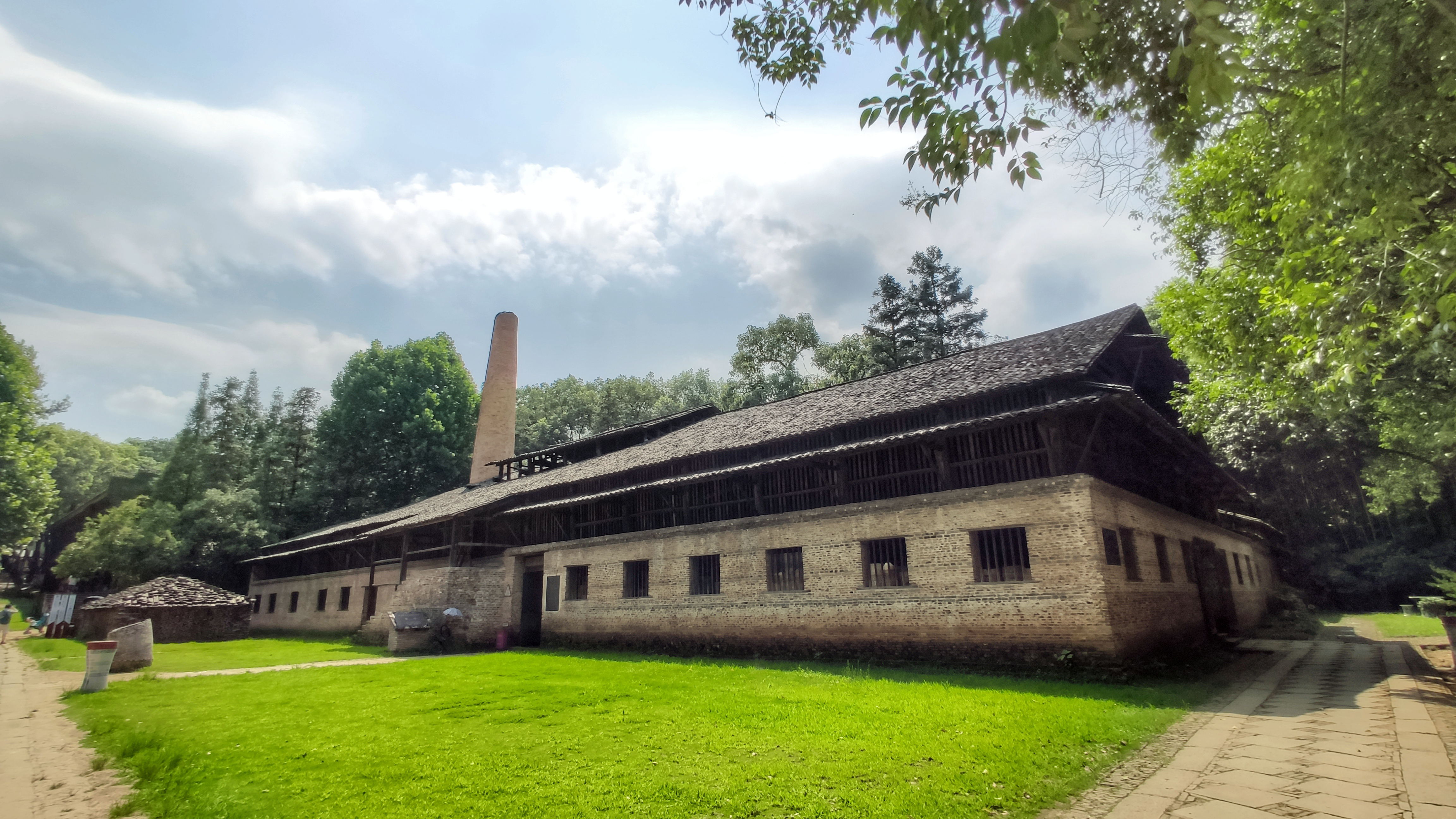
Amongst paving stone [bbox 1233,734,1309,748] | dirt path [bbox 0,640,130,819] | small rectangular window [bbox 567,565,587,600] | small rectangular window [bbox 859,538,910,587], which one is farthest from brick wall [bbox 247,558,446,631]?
paving stone [bbox 1233,734,1309,748]

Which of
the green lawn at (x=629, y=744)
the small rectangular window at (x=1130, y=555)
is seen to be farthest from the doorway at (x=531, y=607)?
the small rectangular window at (x=1130, y=555)

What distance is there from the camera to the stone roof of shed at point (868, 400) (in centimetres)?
1423

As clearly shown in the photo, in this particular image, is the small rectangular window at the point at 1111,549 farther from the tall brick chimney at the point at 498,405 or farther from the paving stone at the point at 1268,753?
the tall brick chimney at the point at 498,405

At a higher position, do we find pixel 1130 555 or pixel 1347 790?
pixel 1130 555

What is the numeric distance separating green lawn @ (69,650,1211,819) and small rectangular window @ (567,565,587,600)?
8727 mm

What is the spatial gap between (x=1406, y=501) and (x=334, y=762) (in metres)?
37.9

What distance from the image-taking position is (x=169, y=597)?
84.0 feet

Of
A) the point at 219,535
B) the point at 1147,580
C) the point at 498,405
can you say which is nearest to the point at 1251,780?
the point at 1147,580

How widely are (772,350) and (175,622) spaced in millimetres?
34568

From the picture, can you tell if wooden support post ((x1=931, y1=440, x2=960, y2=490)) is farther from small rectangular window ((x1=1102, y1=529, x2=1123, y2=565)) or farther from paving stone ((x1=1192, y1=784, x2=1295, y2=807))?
paving stone ((x1=1192, y1=784, x2=1295, y2=807))

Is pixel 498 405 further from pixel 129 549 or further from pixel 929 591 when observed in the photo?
pixel 929 591

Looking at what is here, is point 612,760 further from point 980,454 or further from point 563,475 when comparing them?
point 563,475

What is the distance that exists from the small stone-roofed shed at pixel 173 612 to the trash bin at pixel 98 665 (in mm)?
13590

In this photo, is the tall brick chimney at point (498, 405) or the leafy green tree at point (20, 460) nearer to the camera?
the leafy green tree at point (20, 460)
